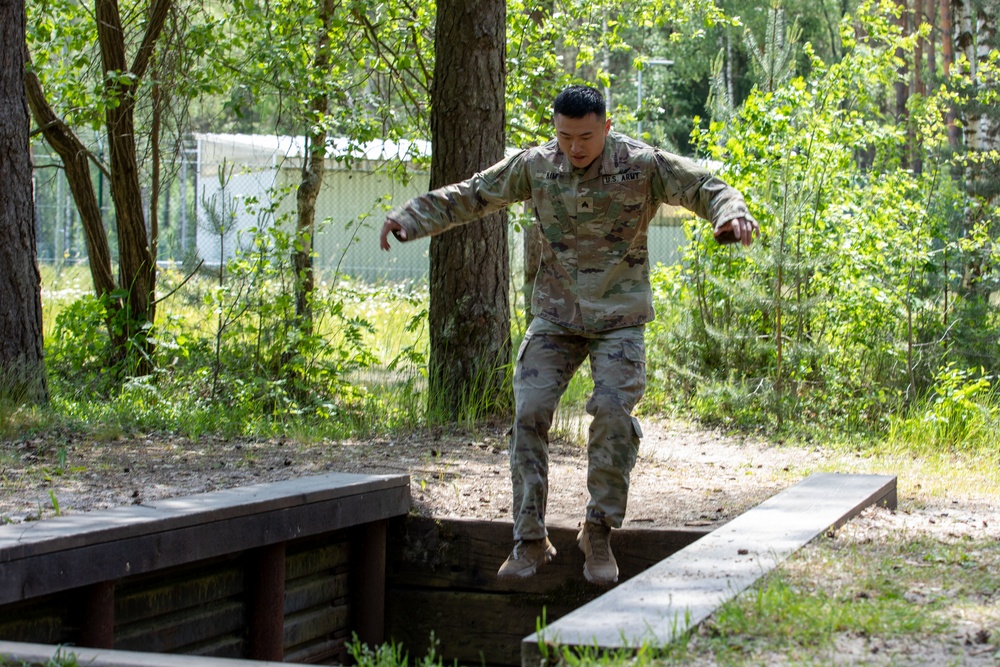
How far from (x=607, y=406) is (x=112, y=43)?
7929 millimetres

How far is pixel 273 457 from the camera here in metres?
7.24

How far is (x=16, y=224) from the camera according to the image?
854 centimetres

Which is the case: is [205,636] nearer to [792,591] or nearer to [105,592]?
[105,592]

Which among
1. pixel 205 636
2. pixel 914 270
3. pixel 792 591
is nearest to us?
pixel 792 591

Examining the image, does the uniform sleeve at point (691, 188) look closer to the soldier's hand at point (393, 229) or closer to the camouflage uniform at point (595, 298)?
the camouflage uniform at point (595, 298)

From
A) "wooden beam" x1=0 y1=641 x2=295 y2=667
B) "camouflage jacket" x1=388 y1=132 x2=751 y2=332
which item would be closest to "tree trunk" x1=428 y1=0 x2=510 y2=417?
"camouflage jacket" x1=388 y1=132 x2=751 y2=332

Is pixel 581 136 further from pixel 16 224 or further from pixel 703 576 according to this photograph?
pixel 16 224

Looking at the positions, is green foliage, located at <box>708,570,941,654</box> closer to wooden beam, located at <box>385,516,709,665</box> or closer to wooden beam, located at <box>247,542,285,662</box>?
wooden beam, located at <box>385,516,709,665</box>

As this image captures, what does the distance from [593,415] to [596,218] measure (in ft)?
2.79

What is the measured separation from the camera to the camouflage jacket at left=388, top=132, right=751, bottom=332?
15.7ft

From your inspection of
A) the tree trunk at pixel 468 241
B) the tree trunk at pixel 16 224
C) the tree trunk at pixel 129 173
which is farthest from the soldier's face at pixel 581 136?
the tree trunk at pixel 129 173

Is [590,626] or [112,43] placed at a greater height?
[112,43]

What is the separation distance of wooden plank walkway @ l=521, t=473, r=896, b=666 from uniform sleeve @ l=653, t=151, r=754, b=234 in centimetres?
126

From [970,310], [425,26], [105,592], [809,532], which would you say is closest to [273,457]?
[105,592]
